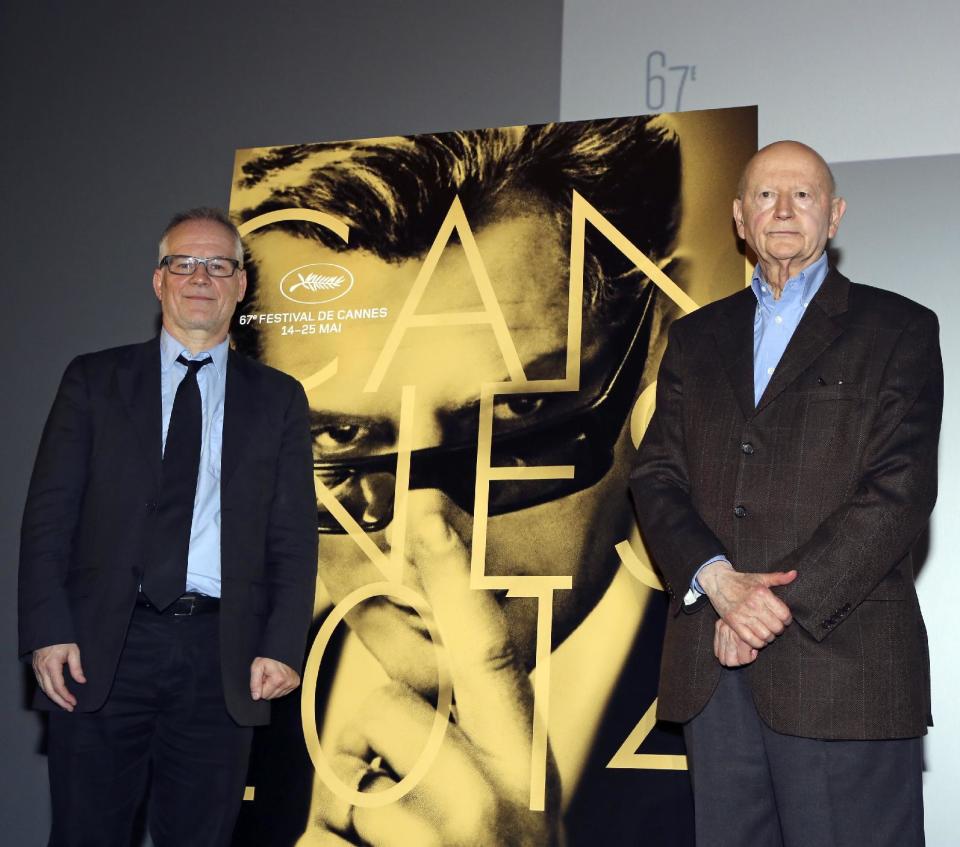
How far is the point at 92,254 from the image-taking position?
3742 mm

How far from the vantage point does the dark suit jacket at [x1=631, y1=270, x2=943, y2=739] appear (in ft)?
6.47

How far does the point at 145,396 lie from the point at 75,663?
1.86ft

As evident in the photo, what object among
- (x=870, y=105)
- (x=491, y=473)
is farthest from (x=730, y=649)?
(x=870, y=105)

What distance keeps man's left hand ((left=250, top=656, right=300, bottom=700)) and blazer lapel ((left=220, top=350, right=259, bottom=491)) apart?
366mm

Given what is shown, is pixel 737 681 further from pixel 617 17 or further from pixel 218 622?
pixel 617 17

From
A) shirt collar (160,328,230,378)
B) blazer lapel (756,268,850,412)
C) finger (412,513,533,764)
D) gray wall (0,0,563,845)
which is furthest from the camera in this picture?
gray wall (0,0,563,845)

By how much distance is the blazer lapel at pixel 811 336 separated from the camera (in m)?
2.17

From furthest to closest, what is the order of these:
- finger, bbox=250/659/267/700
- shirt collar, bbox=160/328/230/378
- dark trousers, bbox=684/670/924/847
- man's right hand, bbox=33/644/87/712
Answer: shirt collar, bbox=160/328/230/378 → finger, bbox=250/659/267/700 → man's right hand, bbox=33/644/87/712 → dark trousers, bbox=684/670/924/847

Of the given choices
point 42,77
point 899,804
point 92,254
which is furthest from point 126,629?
point 42,77

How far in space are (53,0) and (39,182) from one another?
0.63m

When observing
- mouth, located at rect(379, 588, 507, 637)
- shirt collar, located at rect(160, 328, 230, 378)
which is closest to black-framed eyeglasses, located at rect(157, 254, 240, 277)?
shirt collar, located at rect(160, 328, 230, 378)

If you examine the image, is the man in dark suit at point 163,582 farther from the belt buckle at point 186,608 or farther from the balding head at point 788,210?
the balding head at point 788,210

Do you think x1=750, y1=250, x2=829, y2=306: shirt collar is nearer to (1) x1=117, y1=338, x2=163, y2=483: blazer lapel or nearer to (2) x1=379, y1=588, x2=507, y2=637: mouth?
(2) x1=379, y1=588, x2=507, y2=637: mouth

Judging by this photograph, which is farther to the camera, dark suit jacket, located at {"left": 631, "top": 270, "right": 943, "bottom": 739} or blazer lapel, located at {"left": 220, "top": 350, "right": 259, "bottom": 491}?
blazer lapel, located at {"left": 220, "top": 350, "right": 259, "bottom": 491}
